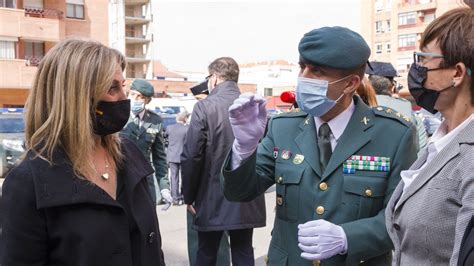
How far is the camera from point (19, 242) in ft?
6.25

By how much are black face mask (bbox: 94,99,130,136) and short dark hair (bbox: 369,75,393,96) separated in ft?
10.3

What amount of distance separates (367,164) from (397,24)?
57.1 meters

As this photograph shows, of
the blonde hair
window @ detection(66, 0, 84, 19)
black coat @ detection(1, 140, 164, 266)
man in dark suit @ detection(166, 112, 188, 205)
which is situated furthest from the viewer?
window @ detection(66, 0, 84, 19)

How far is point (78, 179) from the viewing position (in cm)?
204

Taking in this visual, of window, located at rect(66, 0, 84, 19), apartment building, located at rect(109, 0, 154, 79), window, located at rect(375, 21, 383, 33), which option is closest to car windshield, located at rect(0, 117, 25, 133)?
window, located at rect(66, 0, 84, 19)

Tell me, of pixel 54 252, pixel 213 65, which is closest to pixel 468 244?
pixel 54 252

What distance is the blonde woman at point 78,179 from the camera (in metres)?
1.92

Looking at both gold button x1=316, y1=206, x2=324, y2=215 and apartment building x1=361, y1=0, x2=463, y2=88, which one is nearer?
gold button x1=316, y1=206, x2=324, y2=215

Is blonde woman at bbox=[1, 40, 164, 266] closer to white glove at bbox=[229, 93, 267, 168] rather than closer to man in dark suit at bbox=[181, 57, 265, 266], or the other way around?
white glove at bbox=[229, 93, 267, 168]

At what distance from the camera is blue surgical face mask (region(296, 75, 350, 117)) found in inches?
93.9

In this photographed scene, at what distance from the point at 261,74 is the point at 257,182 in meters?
80.1

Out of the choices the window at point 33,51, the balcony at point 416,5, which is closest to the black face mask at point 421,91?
the window at point 33,51

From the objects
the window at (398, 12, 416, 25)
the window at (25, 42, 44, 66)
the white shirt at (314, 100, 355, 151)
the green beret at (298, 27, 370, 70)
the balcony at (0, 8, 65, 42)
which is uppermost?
the window at (398, 12, 416, 25)

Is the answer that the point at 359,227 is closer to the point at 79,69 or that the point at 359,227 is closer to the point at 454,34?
the point at 454,34
